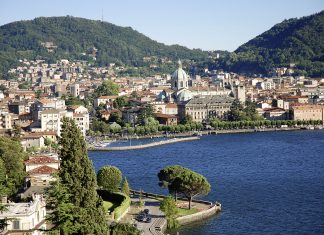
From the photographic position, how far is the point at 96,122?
43906mm

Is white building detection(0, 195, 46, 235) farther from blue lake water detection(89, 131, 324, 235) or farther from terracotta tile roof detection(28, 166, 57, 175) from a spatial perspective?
terracotta tile roof detection(28, 166, 57, 175)

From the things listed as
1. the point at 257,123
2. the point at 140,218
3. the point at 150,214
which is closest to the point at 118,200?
the point at 150,214

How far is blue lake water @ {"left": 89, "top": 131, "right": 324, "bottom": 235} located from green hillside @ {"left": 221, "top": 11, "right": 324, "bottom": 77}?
49.0 meters

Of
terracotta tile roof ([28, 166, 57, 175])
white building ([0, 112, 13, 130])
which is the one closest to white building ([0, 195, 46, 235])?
terracotta tile roof ([28, 166, 57, 175])

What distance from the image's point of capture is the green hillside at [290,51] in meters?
91.0

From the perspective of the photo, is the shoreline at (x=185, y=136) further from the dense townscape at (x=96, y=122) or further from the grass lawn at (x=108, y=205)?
the grass lawn at (x=108, y=205)

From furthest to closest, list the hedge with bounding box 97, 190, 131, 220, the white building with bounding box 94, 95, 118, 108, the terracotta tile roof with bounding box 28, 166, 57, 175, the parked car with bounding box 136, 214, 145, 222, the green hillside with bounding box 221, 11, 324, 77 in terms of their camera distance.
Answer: the green hillside with bounding box 221, 11, 324, 77, the white building with bounding box 94, 95, 118, 108, the terracotta tile roof with bounding box 28, 166, 57, 175, the parked car with bounding box 136, 214, 145, 222, the hedge with bounding box 97, 190, 131, 220

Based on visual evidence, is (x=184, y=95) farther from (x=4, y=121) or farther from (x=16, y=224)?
(x=16, y=224)

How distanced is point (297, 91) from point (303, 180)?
40.4m

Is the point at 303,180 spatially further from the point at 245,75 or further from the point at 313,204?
the point at 245,75

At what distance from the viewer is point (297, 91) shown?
208 ft

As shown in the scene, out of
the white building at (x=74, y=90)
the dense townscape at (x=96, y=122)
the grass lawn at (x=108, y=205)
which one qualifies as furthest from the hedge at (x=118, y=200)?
the white building at (x=74, y=90)

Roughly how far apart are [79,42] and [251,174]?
339 feet

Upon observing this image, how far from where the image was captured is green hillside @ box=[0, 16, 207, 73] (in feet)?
386
